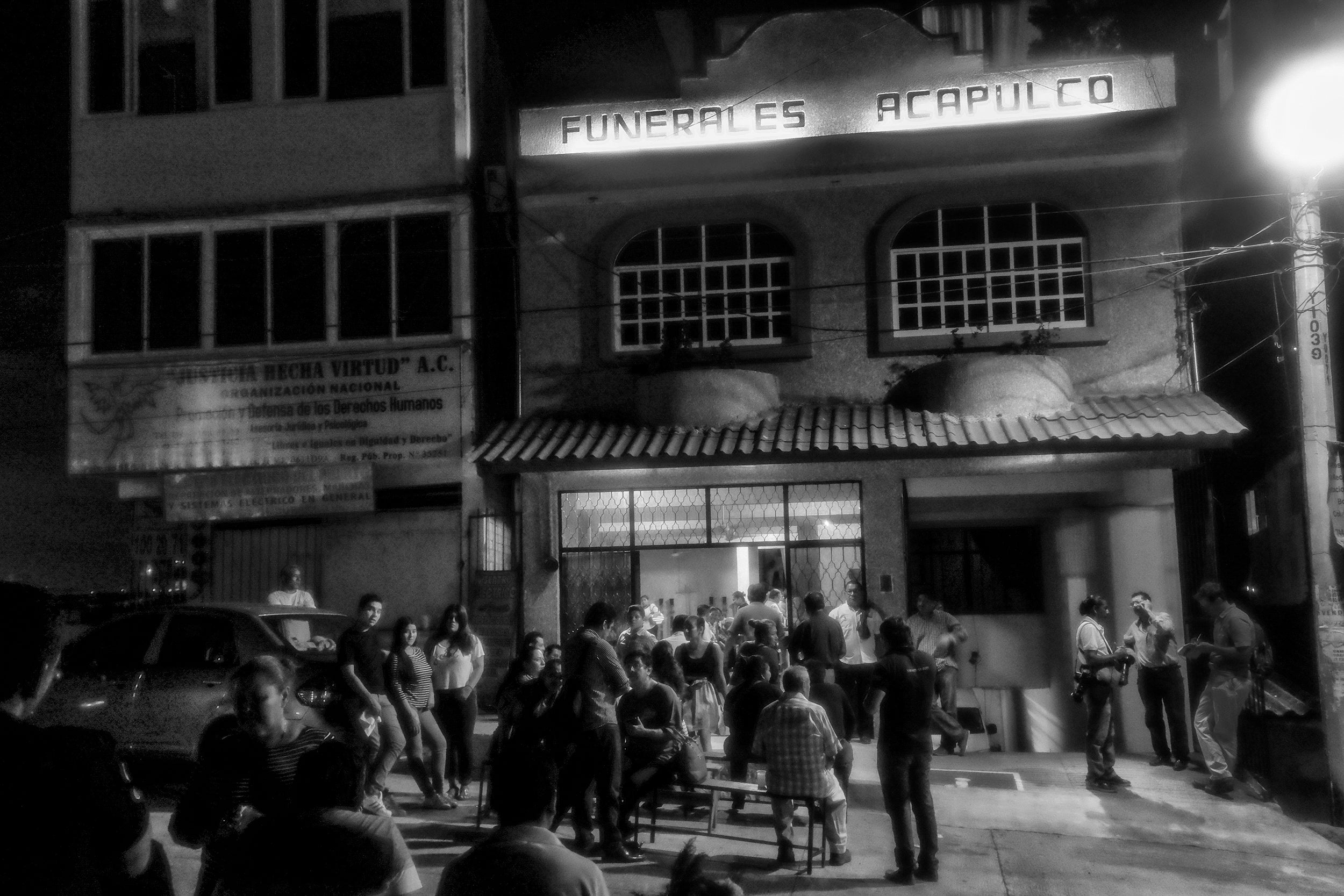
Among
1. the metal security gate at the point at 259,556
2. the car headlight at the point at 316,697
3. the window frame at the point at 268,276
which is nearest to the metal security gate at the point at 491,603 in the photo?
the metal security gate at the point at 259,556

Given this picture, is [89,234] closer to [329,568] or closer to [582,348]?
[329,568]

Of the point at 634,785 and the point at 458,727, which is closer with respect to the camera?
the point at 634,785

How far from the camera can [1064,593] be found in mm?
16078

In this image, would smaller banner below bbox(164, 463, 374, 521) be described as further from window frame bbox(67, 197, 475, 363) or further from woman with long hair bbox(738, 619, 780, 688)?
woman with long hair bbox(738, 619, 780, 688)

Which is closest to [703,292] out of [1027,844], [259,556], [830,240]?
[830,240]

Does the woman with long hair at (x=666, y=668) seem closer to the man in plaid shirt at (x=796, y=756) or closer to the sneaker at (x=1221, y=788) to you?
the man in plaid shirt at (x=796, y=756)

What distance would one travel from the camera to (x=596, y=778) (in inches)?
332

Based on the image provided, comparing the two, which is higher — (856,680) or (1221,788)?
(856,680)

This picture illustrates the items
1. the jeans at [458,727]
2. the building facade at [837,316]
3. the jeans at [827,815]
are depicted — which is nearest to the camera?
the jeans at [827,815]

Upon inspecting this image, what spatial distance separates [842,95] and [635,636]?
700 centimetres

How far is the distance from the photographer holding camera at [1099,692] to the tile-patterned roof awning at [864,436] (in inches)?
85.4

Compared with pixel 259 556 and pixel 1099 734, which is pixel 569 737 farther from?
pixel 259 556

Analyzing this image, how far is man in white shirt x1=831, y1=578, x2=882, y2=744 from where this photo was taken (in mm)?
13438

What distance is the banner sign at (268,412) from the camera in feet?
48.3
